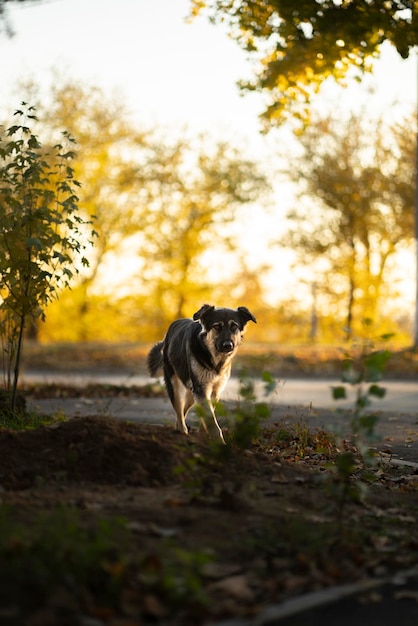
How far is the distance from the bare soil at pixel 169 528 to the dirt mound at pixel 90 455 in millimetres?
12

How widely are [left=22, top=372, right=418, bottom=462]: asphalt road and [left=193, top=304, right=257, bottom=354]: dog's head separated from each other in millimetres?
693

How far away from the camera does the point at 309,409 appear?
12516 millimetres

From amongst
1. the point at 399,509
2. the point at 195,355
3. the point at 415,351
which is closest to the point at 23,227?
the point at 195,355

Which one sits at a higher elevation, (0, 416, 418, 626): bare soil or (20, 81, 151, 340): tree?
(20, 81, 151, 340): tree

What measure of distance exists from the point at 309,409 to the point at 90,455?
562 cm

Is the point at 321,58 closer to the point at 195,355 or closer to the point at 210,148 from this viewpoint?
the point at 195,355

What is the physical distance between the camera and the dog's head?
32.8 feet

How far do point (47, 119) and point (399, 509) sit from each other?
115ft

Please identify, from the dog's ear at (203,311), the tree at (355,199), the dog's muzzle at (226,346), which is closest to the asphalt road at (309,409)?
the dog's muzzle at (226,346)

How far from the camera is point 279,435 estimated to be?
10.8 meters

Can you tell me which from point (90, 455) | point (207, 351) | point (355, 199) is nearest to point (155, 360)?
point (207, 351)

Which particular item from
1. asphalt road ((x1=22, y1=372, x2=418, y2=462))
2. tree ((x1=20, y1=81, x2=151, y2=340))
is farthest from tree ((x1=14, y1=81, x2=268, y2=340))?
asphalt road ((x1=22, y1=372, x2=418, y2=462))

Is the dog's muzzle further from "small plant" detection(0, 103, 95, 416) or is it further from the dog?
"small plant" detection(0, 103, 95, 416)

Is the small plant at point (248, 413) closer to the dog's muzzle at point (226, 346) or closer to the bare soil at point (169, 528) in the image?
the bare soil at point (169, 528)
